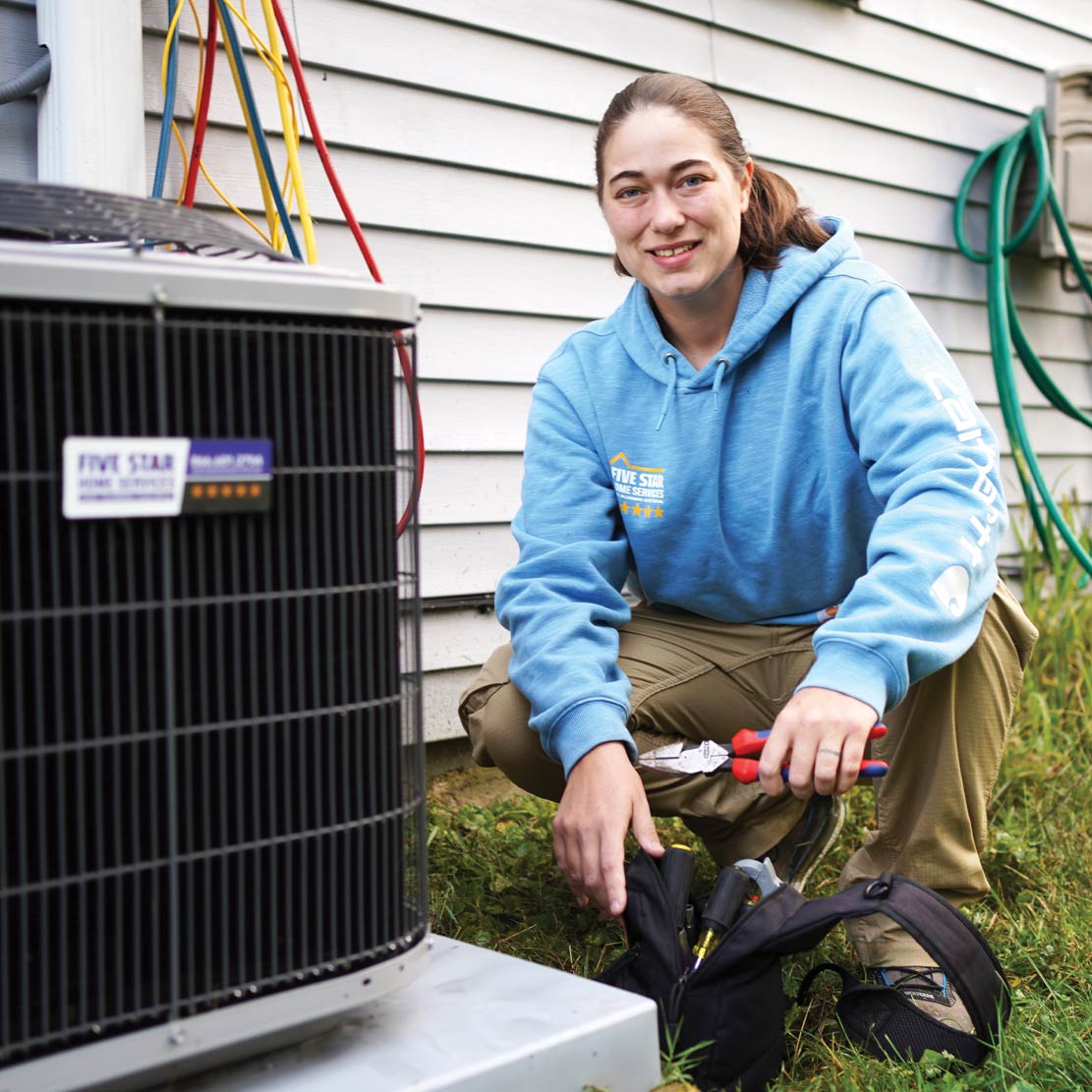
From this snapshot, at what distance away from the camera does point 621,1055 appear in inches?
55.2

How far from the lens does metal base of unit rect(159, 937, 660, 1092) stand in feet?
4.27

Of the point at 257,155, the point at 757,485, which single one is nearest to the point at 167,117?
the point at 257,155

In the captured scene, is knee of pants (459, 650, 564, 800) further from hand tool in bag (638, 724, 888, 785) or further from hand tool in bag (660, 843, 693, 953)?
hand tool in bag (660, 843, 693, 953)

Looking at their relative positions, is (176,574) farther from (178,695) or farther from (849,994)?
(849,994)

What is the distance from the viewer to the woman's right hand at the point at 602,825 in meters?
1.69

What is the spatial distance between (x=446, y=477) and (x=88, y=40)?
3.80 ft

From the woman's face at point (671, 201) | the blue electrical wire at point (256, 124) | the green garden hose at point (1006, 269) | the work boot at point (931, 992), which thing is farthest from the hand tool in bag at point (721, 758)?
the green garden hose at point (1006, 269)

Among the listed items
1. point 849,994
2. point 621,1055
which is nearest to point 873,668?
point 849,994

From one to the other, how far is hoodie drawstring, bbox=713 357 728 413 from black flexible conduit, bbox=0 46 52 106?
1.22m

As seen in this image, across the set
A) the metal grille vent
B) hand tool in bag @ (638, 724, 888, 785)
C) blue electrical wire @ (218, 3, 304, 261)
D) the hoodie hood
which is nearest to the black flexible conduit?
blue electrical wire @ (218, 3, 304, 261)

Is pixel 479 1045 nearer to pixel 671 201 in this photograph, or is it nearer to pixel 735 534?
pixel 735 534

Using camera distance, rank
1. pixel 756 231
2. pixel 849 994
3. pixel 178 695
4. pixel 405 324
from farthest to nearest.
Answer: pixel 756 231 → pixel 849 994 → pixel 405 324 → pixel 178 695

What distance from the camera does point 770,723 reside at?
7.29 ft

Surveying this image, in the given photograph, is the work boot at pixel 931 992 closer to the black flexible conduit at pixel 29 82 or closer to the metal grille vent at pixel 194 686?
the metal grille vent at pixel 194 686
